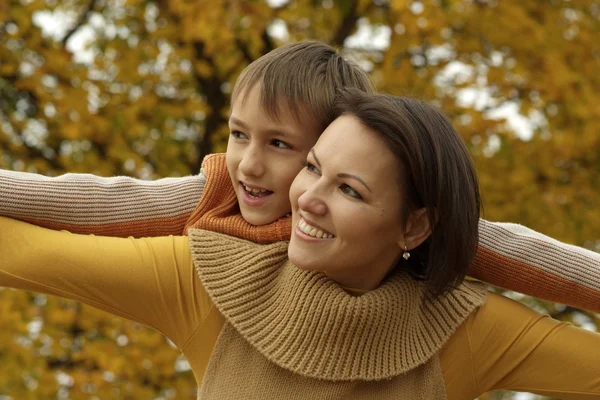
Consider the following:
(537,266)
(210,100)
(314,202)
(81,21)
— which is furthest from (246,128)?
(81,21)

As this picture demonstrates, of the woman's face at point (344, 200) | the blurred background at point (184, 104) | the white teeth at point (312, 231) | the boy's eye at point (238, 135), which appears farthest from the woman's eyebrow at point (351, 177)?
the blurred background at point (184, 104)

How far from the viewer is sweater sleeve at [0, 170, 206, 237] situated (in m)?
1.81

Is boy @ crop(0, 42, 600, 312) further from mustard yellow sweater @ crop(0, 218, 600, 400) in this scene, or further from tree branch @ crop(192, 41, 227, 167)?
tree branch @ crop(192, 41, 227, 167)

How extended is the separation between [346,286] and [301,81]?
17.4 inches

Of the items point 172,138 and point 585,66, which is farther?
point 172,138

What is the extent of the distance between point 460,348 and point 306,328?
0.34 metres

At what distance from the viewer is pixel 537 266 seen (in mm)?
2031

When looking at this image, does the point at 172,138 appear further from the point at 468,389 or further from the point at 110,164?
the point at 468,389

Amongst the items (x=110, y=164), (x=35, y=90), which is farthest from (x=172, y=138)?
(x=35, y=90)

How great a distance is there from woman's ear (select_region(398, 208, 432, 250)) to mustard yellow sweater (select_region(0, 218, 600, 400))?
20cm

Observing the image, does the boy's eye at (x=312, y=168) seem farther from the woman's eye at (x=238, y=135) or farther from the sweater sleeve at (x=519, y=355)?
the sweater sleeve at (x=519, y=355)

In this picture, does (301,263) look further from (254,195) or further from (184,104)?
(184,104)

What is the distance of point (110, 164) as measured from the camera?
4.82 meters

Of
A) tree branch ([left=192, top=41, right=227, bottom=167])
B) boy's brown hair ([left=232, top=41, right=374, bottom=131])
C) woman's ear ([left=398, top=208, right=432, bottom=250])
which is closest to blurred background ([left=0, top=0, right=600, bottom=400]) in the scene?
tree branch ([left=192, top=41, right=227, bottom=167])
